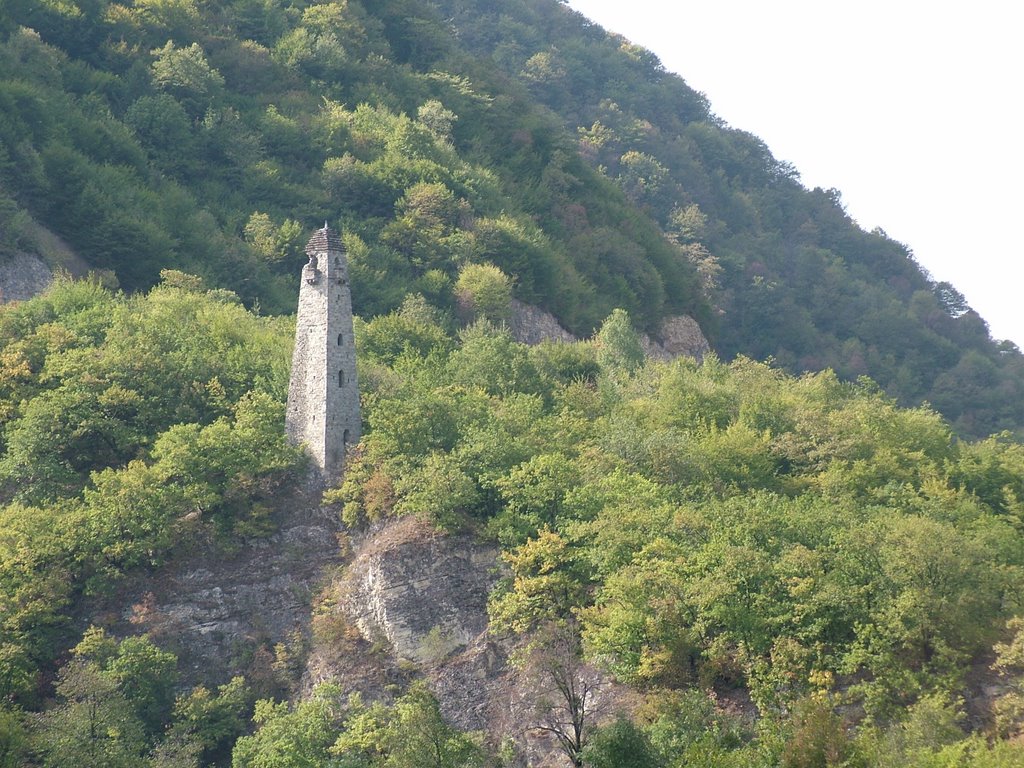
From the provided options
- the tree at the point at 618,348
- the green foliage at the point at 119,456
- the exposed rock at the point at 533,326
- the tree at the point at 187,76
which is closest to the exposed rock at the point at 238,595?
the green foliage at the point at 119,456

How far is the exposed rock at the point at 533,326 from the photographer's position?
101m

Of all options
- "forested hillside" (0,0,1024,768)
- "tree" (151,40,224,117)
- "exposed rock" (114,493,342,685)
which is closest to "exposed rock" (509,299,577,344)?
"forested hillside" (0,0,1024,768)

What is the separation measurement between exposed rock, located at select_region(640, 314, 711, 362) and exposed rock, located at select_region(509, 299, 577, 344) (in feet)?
24.9

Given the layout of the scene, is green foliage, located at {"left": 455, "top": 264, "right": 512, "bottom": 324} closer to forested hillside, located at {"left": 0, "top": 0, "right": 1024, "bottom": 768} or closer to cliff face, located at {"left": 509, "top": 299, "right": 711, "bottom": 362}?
forested hillside, located at {"left": 0, "top": 0, "right": 1024, "bottom": 768}

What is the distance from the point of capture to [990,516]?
66.9 meters

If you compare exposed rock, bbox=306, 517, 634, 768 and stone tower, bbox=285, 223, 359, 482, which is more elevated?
stone tower, bbox=285, 223, 359, 482

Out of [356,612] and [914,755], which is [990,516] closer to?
[914,755]

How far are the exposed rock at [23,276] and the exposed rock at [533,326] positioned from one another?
2824cm

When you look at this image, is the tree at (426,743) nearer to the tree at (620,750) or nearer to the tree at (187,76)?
the tree at (620,750)

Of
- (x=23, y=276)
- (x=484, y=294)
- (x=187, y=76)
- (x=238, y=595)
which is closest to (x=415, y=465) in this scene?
(x=238, y=595)

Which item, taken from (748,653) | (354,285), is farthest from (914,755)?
(354,285)

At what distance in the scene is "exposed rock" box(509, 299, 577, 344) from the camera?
3964 inches

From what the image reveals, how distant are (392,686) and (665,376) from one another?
89.6 feet

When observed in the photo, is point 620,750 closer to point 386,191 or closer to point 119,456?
point 119,456
